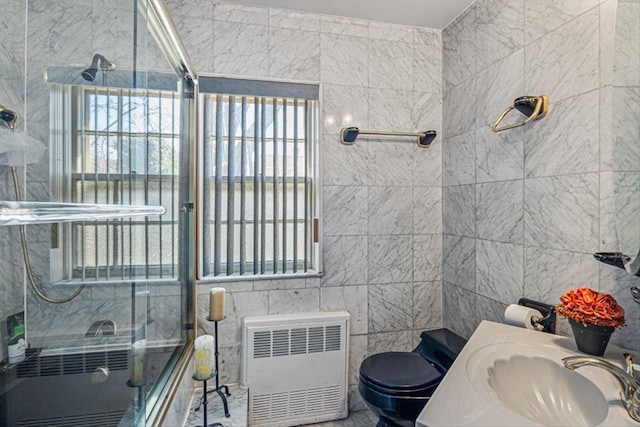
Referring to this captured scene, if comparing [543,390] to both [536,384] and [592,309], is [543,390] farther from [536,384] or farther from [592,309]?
[592,309]

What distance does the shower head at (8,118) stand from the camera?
0.89 metres

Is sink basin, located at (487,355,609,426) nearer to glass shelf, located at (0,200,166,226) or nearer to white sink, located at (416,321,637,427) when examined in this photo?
white sink, located at (416,321,637,427)

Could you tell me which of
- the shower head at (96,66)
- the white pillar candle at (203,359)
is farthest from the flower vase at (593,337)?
the shower head at (96,66)

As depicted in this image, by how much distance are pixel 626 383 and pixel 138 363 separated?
153 centimetres

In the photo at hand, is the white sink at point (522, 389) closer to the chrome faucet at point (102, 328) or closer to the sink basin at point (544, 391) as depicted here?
the sink basin at point (544, 391)

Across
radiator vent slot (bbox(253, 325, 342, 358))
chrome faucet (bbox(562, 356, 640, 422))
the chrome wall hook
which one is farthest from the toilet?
the chrome wall hook

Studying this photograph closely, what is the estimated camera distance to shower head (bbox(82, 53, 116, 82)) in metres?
1.06

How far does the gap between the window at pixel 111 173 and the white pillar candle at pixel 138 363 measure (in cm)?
27

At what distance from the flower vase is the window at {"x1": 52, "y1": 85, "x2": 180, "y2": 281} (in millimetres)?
1603

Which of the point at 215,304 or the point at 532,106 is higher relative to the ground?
the point at 532,106

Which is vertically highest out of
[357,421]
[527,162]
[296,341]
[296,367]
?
[527,162]

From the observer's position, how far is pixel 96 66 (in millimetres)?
1077

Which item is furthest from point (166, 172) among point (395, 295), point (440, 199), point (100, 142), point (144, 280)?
point (440, 199)

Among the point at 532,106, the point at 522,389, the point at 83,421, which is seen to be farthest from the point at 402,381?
the point at 532,106
